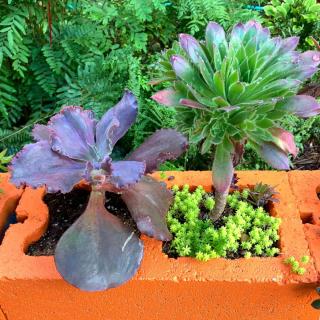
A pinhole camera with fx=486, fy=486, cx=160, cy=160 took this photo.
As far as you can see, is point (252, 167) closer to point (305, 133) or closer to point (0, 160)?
point (305, 133)

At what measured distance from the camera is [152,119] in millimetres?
2102

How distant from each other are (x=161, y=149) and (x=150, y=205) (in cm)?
16

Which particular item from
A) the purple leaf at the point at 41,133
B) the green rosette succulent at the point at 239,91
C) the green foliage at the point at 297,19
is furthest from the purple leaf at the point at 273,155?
the green foliage at the point at 297,19

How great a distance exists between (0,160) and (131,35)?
2.67 ft

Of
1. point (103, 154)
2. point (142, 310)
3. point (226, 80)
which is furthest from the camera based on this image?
point (142, 310)

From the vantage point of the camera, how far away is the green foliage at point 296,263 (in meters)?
1.34

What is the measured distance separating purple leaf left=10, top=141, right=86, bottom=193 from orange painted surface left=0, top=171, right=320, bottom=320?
0.88ft

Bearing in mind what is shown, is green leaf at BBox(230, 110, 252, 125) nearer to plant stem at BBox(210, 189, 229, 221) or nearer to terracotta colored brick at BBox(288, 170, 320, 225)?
plant stem at BBox(210, 189, 229, 221)

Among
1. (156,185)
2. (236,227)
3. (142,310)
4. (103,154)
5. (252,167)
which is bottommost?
(252,167)

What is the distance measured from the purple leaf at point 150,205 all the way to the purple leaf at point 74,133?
16cm

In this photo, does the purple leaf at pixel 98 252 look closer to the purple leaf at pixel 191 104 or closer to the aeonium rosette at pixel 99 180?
the aeonium rosette at pixel 99 180

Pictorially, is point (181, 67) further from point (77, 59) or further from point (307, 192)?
point (77, 59)

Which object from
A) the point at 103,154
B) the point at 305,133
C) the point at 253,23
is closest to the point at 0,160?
the point at 103,154

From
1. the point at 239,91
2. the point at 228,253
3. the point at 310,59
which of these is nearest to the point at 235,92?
the point at 239,91
